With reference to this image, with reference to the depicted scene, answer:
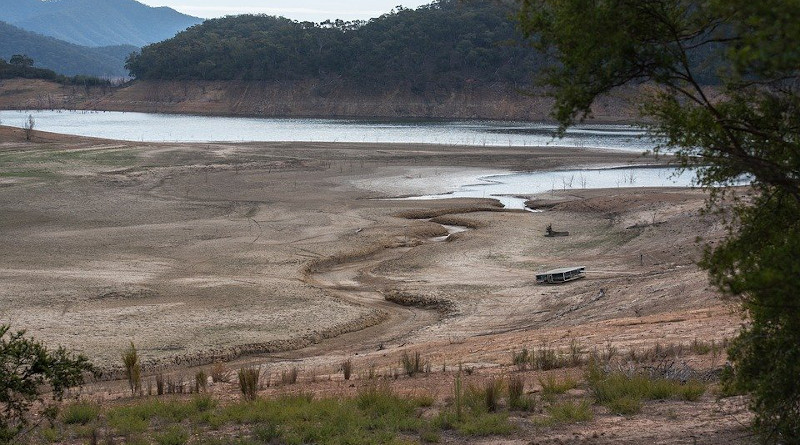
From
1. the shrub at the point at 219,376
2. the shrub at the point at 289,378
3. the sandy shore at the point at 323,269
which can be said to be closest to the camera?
the shrub at the point at 289,378

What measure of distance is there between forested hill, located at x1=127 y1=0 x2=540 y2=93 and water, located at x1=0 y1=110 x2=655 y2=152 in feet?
48.9

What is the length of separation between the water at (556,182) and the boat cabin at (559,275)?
13400 mm

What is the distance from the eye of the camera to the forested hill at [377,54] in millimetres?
104500

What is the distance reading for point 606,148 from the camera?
6022 centimetres

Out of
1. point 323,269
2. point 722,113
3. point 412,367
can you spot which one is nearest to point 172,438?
point 412,367

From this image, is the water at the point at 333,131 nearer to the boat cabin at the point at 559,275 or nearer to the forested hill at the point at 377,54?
the forested hill at the point at 377,54

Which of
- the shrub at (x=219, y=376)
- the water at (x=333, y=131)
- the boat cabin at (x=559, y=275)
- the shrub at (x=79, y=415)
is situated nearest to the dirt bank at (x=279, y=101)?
the water at (x=333, y=131)

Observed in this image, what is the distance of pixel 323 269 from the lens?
2378 cm

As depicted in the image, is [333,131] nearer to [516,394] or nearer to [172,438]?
[516,394]

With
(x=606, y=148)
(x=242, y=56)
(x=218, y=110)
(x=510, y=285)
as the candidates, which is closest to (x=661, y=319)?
(x=510, y=285)

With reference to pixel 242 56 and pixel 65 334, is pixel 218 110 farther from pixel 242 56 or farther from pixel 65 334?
pixel 65 334

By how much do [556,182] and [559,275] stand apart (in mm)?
22779

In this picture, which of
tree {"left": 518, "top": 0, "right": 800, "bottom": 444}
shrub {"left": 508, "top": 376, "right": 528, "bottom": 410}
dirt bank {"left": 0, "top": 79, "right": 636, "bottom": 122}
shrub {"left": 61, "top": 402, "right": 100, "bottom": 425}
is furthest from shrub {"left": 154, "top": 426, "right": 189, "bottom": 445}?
dirt bank {"left": 0, "top": 79, "right": 636, "bottom": 122}

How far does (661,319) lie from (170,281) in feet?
39.3
